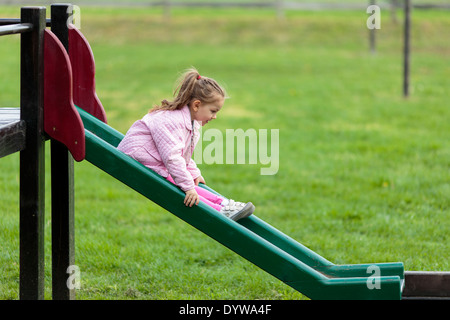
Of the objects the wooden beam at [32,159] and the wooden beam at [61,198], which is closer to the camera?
the wooden beam at [32,159]

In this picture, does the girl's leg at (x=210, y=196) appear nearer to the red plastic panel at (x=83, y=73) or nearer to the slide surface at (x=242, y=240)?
the slide surface at (x=242, y=240)

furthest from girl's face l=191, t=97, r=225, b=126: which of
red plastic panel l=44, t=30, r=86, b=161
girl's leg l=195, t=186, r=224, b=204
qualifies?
red plastic panel l=44, t=30, r=86, b=161

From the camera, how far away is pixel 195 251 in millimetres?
5312

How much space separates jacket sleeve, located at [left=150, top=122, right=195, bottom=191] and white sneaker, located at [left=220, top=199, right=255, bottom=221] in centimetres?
35

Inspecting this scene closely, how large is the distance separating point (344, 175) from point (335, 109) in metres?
3.40

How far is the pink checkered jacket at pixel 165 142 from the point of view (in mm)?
3637

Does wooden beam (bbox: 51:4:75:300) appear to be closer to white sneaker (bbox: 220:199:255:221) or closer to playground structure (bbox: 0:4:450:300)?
playground structure (bbox: 0:4:450:300)

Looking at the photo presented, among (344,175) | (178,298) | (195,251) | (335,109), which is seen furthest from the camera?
(335,109)

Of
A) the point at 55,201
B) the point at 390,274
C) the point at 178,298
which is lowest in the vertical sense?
the point at 178,298

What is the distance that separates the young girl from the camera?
3.68 metres

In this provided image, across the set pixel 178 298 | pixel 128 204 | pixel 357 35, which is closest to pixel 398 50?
pixel 357 35

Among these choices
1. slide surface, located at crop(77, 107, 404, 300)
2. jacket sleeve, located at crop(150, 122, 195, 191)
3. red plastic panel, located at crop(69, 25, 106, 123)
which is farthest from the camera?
red plastic panel, located at crop(69, 25, 106, 123)

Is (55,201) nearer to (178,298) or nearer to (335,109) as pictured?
(178,298)

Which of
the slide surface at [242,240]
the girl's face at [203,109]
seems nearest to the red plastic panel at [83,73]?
the slide surface at [242,240]
